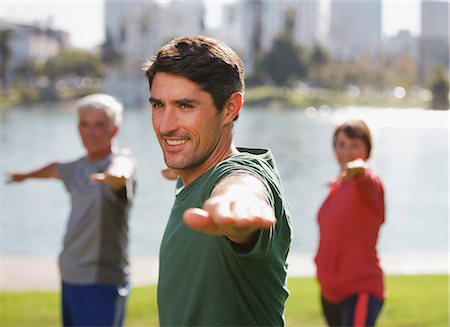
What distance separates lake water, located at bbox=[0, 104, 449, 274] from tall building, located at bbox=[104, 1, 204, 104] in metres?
1.48

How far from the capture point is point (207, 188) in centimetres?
165

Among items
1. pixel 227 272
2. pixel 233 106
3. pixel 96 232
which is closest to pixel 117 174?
pixel 96 232

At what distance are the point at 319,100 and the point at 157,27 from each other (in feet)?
31.2

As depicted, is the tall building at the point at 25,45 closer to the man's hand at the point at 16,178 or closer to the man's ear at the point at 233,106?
the man's hand at the point at 16,178

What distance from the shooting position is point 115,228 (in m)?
3.37

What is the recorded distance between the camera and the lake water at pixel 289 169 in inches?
542

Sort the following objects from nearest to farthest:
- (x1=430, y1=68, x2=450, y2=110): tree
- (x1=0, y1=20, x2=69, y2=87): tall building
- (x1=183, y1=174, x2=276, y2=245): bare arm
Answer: (x1=183, y1=174, x2=276, y2=245): bare arm < (x1=0, y1=20, x2=69, y2=87): tall building < (x1=430, y1=68, x2=450, y2=110): tree

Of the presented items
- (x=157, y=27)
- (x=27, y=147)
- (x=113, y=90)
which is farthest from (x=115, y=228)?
(x=157, y=27)

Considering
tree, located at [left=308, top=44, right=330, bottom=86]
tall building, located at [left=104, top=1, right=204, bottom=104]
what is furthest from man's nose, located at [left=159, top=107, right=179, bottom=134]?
tree, located at [left=308, top=44, right=330, bottom=86]

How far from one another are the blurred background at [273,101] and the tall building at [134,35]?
84mm

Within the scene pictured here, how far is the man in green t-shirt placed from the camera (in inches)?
62.0

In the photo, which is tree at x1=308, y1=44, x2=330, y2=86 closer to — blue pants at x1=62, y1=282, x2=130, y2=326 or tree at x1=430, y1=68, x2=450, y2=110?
tree at x1=430, y1=68, x2=450, y2=110

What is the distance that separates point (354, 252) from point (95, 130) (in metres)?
1.27

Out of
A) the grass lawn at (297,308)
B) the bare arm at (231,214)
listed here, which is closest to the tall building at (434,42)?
the grass lawn at (297,308)
